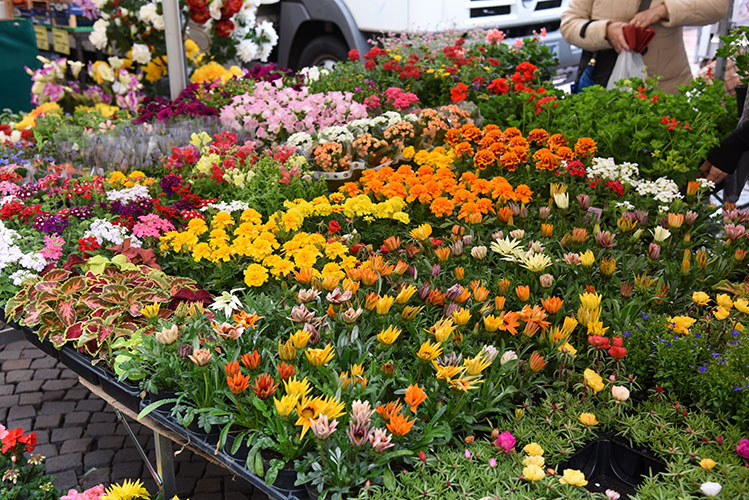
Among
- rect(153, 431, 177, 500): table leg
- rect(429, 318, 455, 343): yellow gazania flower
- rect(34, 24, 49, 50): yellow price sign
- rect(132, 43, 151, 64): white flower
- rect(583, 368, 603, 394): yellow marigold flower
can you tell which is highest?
rect(34, 24, 49, 50): yellow price sign

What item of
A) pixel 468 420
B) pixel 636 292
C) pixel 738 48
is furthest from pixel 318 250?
pixel 738 48

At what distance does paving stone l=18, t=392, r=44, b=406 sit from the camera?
336cm

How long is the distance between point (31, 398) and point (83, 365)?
4.94ft

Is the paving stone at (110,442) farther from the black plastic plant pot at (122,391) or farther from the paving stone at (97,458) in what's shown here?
the black plastic plant pot at (122,391)

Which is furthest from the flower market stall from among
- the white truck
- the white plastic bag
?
the white truck

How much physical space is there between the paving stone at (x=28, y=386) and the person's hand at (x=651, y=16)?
401 cm

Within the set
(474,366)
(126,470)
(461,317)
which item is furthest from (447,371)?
(126,470)

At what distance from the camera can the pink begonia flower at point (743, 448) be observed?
5.32ft

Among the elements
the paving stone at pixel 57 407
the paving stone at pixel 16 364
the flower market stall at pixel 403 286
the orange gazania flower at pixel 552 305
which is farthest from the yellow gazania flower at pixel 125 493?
the paving stone at pixel 16 364

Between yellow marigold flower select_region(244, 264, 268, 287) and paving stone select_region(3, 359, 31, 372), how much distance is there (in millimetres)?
2063

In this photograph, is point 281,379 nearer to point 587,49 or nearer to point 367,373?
point 367,373

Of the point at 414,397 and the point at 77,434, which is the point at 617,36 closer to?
the point at 414,397

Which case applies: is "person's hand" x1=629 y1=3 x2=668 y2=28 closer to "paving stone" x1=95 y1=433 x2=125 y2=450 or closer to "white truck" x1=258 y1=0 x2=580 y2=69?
"white truck" x1=258 y1=0 x2=580 y2=69

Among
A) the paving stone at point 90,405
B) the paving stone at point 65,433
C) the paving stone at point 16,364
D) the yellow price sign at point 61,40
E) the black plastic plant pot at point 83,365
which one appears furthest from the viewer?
the yellow price sign at point 61,40
